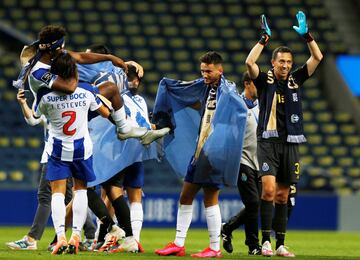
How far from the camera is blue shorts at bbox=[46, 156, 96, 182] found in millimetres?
9422

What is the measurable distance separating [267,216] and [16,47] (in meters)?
14.5

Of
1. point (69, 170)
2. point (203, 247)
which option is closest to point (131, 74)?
point (69, 170)

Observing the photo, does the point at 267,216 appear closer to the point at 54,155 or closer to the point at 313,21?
the point at 54,155

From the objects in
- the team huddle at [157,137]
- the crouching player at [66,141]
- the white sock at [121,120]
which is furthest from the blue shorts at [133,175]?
the crouching player at [66,141]

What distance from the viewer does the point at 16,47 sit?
23.7 meters

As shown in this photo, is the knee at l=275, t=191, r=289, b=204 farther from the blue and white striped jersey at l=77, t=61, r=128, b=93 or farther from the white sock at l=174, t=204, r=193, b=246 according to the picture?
the blue and white striped jersey at l=77, t=61, r=128, b=93

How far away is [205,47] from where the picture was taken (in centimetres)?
2483

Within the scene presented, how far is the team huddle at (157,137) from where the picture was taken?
31.0ft

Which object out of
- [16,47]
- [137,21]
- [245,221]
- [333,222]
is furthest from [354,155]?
[245,221]

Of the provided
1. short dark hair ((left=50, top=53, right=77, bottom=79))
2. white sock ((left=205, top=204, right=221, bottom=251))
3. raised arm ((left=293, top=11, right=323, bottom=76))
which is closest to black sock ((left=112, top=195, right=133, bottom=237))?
white sock ((left=205, top=204, right=221, bottom=251))

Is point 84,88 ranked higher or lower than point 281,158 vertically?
higher

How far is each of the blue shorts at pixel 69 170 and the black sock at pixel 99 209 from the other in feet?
3.59

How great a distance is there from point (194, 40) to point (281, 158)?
14.8m

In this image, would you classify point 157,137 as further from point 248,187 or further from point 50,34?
point 50,34
